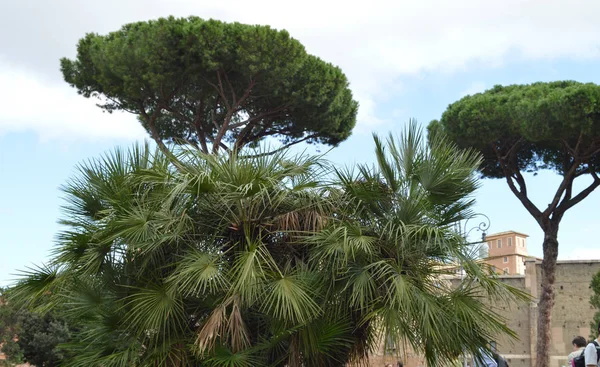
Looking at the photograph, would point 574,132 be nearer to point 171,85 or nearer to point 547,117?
point 547,117

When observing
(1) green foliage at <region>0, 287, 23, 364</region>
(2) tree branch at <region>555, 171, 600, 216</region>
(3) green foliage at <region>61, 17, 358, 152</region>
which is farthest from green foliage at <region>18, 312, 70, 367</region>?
(2) tree branch at <region>555, 171, 600, 216</region>

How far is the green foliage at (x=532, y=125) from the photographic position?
70.7ft

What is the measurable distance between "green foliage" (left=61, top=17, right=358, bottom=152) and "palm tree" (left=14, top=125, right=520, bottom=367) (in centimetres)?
1012

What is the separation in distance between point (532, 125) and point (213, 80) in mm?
10239

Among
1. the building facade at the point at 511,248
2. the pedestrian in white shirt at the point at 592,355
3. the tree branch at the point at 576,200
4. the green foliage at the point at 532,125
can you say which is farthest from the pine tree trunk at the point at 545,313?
the building facade at the point at 511,248

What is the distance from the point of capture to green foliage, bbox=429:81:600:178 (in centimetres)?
2156

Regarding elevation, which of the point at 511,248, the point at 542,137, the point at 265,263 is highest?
the point at 511,248

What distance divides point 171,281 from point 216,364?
1055 mm

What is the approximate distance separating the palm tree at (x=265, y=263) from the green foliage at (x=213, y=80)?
1012 cm

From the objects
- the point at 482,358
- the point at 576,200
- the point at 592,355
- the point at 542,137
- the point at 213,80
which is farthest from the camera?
the point at 576,200

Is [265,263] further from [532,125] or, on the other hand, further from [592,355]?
[532,125]

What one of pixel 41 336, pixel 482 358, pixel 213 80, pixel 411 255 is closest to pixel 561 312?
pixel 213 80

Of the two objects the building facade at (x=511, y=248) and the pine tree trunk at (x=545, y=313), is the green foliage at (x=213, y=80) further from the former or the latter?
the building facade at (x=511, y=248)

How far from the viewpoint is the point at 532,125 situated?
22312 mm
